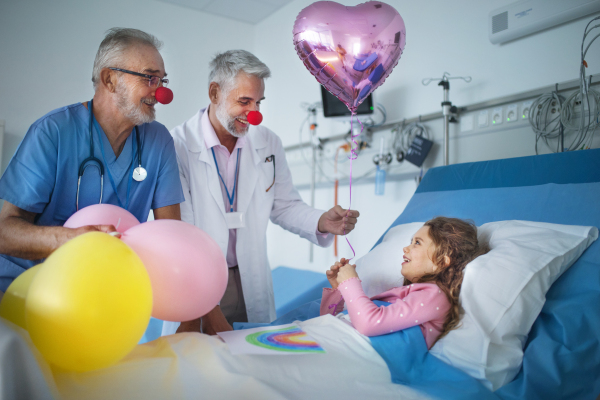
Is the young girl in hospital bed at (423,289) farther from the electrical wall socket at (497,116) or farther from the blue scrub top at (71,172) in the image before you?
the electrical wall socket at (497,116)

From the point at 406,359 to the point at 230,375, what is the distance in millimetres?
514

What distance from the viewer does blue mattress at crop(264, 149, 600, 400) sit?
1068mm

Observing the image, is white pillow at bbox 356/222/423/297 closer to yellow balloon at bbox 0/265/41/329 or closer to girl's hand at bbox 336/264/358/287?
girl's hand at bbox 336/264/358/287

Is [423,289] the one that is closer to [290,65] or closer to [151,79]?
[151,79]

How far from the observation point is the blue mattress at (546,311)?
1.07 m

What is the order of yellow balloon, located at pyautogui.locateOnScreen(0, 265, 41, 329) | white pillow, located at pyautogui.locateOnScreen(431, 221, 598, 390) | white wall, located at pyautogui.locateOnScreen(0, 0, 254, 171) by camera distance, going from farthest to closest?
white wall, located at pyautogui.locateOnScreen(0, 0, 254, 171) → white pillow, located at pyautogui.locateOnScreen(431, 221, 598, 390) → yellow balloon, located at pyautogui.locateOnScreen(0, 265, 41, 329)

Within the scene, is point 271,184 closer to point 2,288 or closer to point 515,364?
point 2,288

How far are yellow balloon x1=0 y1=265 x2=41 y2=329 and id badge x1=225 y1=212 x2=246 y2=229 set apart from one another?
896 mm

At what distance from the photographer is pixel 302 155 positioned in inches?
143

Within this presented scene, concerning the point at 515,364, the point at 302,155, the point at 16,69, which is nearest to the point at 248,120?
the point at 515,364

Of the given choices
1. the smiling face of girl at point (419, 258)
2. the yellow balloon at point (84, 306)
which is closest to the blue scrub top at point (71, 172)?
the yellow balloon at point (84, 306)

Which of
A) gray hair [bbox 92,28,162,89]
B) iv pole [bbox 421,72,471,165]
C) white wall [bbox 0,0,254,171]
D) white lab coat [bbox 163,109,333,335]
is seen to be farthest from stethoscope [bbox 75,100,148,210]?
white wall [bbox 0,0,254,171]

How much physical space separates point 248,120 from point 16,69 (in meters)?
2.59

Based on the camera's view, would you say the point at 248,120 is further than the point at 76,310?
Yes
